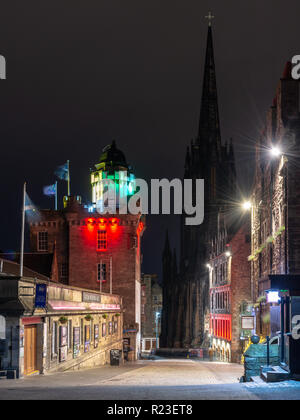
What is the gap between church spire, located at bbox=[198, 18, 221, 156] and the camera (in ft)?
362

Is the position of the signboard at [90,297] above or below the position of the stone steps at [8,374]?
above

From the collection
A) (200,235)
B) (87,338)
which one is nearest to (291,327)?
(87,338)

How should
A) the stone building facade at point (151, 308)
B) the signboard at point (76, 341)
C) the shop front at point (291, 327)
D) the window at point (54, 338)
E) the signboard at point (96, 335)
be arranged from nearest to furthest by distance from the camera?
the shop front at point (291, 327), the window at point (54, 338), the signboard at point (76, 341), the signboard at point (96, 335), the stone building facade at point (151, 308)

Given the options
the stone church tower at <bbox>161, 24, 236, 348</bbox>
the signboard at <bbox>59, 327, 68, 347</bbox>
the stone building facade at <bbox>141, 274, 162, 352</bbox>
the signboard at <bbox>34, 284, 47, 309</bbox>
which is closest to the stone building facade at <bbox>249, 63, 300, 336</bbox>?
the signboard at <bbox>59, 327, 68, 347</bbox>

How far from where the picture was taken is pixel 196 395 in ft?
44.4

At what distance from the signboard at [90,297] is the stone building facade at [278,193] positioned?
10.9 meters

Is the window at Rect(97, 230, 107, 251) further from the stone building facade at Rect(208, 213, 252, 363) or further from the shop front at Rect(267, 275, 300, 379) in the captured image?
the shop front at Rect(267, 275, 300, 379)

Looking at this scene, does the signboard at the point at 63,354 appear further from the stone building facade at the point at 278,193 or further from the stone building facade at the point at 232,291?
the stone building facade at the point at 232,291

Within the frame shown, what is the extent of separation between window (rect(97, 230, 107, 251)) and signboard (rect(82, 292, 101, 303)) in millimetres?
22700

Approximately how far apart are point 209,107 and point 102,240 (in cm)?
5430

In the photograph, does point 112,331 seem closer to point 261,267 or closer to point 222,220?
point 261,267

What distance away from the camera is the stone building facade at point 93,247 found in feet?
212

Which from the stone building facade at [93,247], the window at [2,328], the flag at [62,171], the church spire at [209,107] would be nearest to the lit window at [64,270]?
the stone building facade at [93,247]

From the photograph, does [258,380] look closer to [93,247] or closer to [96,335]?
[96,335]
